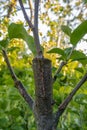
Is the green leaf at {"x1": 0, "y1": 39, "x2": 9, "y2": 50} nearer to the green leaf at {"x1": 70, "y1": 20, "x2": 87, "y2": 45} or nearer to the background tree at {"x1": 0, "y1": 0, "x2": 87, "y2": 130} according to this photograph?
the background tree at {"x1": 0, "y1": 0, "x2": 87, "y2": 130}

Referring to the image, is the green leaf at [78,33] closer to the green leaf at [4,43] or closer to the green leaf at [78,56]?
the green leaf at [78,56]

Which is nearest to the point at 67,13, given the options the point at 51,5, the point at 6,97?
the point at 51,5

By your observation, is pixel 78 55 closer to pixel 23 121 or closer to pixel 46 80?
pixel 46 80

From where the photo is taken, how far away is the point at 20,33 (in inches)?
44.6

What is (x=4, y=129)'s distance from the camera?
5.89ft

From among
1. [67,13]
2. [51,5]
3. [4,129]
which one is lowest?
[4,129]

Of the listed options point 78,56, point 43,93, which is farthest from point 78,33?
point 43,93

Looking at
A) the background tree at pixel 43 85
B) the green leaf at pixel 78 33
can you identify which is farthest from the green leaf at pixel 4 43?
the green leaf at pixel 78 33

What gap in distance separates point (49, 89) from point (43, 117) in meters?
0.08

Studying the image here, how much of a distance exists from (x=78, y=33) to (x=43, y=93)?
21 centimetres

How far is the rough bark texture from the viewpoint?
1052mm

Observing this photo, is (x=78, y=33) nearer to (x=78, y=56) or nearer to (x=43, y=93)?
(x=78, y=56)

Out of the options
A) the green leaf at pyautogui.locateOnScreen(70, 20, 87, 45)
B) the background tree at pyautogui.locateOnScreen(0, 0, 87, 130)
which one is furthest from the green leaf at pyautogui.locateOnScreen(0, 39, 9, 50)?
the green leaf at pyautogui.locateOnScreen(70, 20, 87, 45)

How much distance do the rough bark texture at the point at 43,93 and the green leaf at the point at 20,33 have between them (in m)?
0.07
